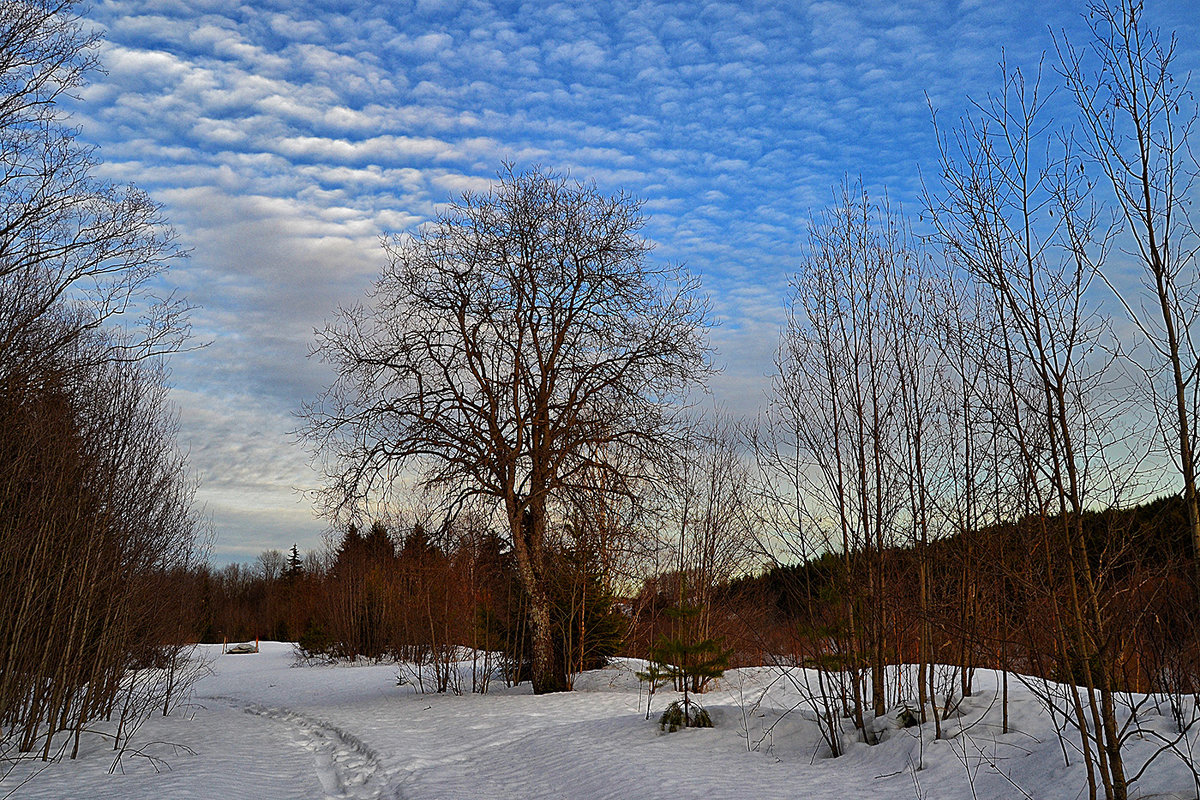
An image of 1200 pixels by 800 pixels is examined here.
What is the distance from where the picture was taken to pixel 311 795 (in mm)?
8188

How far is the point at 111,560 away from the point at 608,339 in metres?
9.67

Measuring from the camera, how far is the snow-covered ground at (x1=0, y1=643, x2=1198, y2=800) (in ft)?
Result: 21.4

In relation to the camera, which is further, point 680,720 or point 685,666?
point 685,666

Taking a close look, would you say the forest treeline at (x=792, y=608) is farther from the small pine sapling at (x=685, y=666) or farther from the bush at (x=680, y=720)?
the bush at (x=680, y=720)

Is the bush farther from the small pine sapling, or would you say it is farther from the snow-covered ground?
the snow-covered ground

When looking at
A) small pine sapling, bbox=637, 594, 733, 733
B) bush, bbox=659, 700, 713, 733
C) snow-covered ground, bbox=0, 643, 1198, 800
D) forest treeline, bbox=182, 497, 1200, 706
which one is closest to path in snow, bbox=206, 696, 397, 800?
snow-covered ground, bbox=0, 643, 1198, 800

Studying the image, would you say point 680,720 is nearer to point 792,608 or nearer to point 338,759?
point 792,608

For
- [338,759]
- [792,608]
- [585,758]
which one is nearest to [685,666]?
[792,608]

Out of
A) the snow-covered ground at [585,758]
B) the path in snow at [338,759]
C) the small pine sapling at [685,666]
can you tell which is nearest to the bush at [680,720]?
the small pine sapling at [685,666]

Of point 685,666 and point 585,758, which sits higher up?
point 685,666

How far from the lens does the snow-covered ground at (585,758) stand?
6527 millimetres

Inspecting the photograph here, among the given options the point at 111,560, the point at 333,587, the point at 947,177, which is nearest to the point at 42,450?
the point at 111,560

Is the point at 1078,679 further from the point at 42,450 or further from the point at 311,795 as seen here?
the point at 42,450

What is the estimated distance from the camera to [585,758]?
8.84 meters
